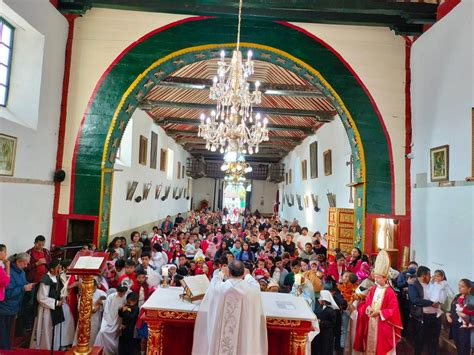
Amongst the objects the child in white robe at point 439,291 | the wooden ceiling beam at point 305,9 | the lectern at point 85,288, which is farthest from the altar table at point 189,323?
the wooden ceiling beam at point 305,9

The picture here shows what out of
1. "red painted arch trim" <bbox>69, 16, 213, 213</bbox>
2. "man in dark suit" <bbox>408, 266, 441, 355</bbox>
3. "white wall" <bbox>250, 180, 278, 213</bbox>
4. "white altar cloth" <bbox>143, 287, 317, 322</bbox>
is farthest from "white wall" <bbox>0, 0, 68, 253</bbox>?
"white wall" <bbox>250, 180, 278, 213</bbox>

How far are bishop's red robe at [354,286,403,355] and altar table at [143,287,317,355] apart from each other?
117 cm

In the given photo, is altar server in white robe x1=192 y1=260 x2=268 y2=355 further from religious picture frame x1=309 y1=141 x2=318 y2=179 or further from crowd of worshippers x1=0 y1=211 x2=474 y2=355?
religious picture frame x1=309 y1=141 x2=318 y2=179

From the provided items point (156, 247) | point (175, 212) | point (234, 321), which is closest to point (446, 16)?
point (234, 321)

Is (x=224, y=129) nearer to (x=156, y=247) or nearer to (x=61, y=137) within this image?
(x=156, y=247)

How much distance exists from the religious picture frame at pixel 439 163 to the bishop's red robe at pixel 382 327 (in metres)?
3.34

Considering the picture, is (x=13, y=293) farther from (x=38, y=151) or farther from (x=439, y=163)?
(x=439, y=163)

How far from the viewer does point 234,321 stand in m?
3.91

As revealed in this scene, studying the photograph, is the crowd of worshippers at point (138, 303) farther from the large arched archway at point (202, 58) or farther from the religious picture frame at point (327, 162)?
the religious picture frame at point (327, 162)

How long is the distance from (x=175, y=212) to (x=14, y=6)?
17.5 meters

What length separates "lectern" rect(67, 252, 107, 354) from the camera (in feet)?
13.2

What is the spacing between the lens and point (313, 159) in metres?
16.6

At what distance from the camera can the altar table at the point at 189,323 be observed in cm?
418

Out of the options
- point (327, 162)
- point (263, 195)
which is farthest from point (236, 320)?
point (263, 195)
